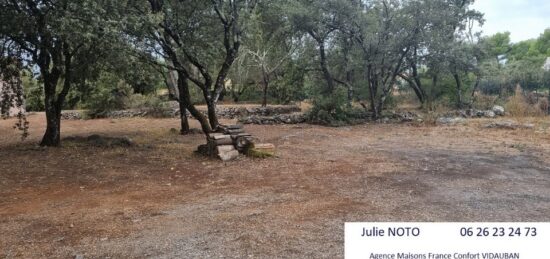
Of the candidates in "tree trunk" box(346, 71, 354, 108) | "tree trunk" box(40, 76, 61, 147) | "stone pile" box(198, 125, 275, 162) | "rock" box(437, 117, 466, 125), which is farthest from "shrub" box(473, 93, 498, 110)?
"tree trunk" box(40, 76, 61, 147)

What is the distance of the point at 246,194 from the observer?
232 inches

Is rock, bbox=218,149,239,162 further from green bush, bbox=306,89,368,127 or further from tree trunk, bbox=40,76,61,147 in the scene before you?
green bush, bbox=306,89,368,127

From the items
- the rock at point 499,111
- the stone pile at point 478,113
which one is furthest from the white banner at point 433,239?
the rock at point 499,111

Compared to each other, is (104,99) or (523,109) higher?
(104,99)

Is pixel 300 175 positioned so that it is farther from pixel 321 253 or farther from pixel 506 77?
pixel 506 77

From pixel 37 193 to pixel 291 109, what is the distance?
14.0 m

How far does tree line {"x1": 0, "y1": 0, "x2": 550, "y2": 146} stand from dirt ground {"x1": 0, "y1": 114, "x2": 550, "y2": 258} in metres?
1.96

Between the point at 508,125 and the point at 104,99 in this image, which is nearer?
the point at 508,125

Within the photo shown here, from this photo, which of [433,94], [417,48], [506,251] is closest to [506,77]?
[433,94]

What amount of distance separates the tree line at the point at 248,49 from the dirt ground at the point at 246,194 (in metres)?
1.96

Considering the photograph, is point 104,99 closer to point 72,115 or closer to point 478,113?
point 72,115

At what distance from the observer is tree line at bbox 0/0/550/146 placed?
26.3ft

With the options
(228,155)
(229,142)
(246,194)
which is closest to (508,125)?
(229,142)

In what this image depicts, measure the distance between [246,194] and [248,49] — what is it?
13.4 m
